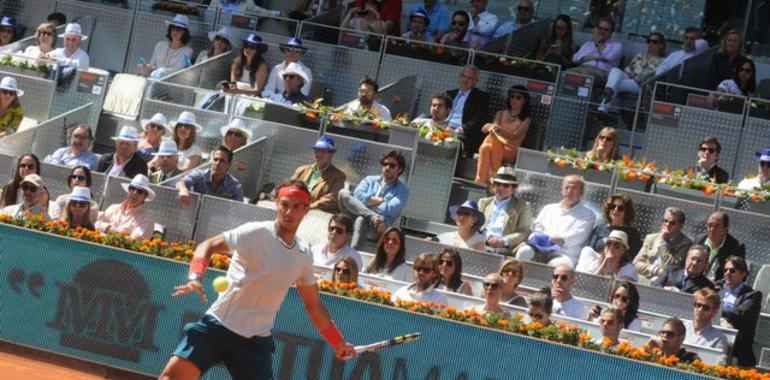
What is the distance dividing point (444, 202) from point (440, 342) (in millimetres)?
4525

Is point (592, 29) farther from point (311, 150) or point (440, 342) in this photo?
point (440, 342)

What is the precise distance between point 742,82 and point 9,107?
27.1ft

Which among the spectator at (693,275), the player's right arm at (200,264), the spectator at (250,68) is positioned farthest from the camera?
the spectator at (250,68)

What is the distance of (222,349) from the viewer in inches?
387

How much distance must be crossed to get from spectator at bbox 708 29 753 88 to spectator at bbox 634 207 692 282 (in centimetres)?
395

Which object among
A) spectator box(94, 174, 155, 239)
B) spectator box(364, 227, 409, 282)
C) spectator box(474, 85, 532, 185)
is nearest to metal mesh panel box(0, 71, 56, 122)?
spectator box(94, 174, 155, 239)

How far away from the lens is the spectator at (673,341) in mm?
12227

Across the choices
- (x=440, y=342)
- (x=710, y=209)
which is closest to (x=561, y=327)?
(x=440, y=342)

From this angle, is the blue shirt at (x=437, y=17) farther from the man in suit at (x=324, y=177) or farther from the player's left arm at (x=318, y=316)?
the player's left arm at (x=318, y=316)

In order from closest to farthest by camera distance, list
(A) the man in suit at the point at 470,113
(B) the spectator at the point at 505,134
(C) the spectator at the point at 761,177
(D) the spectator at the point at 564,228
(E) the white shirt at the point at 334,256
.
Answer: (E) the white shirt at the point at 334,256
(D) the spectator at the point at 564,228
(C) the spectator at the point at 761,177
(B) the spectator at the point at 505,134
(A) the man in suit at the point at 470,113

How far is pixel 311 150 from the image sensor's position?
670 inches

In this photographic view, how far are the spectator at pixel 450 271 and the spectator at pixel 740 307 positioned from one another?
2.23 meters

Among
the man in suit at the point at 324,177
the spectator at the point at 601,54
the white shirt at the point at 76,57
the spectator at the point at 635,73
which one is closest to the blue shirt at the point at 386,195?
the man in suit at the point at 324,177

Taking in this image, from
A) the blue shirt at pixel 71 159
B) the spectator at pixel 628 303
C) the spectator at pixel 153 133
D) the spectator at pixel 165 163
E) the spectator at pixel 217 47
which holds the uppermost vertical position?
the spectator at pixel 217 47
